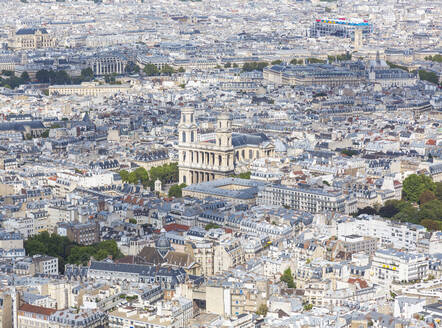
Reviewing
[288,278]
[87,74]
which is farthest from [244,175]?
[87,74]

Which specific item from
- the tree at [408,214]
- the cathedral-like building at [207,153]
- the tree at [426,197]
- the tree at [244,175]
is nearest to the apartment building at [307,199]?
the tree at [408,214]

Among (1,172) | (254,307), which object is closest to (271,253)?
(254,307)

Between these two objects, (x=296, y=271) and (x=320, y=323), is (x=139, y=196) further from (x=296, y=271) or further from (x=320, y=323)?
(x=320, y=323)

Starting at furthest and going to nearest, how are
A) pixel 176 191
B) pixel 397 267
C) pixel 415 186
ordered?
pixel 176 191, pixel 415 186, pixel 397 267

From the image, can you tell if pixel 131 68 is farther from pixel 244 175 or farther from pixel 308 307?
pixel 308 307

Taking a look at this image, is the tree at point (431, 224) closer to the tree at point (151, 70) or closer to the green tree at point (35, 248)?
the green tree at point (35, 248)

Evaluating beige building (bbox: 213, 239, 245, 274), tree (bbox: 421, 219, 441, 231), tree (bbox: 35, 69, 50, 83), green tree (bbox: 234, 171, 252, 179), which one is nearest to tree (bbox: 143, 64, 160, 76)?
tree (bbox: 35, 69, 50, 83)
